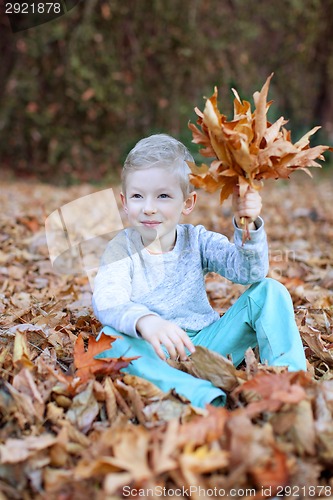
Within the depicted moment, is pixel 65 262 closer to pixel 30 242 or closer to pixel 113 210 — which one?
pixel 30 242

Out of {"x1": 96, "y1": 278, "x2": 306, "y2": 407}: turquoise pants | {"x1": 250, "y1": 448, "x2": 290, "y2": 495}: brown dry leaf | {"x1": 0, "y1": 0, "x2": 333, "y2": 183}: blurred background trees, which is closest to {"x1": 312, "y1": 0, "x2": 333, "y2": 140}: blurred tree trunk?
{"x1": 0, "y1": 0, "x2": 333, "y2": 183}: blurred background trees

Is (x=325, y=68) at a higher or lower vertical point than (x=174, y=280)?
higher

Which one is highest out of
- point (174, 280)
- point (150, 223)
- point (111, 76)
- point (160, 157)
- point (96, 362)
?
point (111, 76)

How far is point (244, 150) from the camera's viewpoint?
5.27ft

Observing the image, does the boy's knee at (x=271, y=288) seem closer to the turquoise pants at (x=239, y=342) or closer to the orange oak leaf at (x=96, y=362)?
the turquoise pants at (x=239, y=342)

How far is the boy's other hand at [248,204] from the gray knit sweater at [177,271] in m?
0.08

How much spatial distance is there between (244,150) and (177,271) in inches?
24.1

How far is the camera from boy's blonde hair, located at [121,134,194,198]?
1.96m

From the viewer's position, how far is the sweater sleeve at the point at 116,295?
68.3 inches

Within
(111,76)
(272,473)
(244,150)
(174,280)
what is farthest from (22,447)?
(111,76)

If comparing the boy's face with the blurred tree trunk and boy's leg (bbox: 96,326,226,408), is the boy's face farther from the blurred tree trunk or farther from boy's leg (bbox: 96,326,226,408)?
the blurred tree trunk

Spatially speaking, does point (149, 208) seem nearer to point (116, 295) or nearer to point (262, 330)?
point (116, 295)

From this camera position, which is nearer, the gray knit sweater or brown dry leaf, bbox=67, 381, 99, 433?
brown dry leaf, bbox=67, 381, 99, 433

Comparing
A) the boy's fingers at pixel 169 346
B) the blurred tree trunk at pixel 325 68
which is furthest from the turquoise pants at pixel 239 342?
the blurred tree trunk at pixel 325 68
